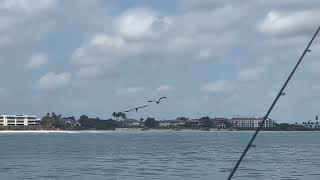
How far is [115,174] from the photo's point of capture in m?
52.7

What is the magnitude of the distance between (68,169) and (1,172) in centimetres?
597

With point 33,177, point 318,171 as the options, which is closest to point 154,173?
point 33,177

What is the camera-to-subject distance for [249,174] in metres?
51.0

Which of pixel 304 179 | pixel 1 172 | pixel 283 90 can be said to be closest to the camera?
pixel 283 90

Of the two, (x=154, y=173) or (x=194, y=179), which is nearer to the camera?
(x=194, y=179)

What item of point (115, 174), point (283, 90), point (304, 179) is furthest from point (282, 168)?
point (283, 90)

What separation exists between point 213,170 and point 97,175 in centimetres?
1052

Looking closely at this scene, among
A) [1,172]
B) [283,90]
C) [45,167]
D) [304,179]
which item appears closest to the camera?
[283,90]

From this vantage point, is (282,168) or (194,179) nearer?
(194,179)

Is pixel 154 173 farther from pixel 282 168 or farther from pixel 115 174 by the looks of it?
pixel 282 168

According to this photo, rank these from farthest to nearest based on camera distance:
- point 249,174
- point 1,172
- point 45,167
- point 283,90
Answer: point 45,167
point 1,172
point 249,174
point 283,90

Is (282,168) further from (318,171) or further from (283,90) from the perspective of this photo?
(283,90)

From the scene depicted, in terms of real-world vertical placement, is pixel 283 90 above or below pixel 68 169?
above

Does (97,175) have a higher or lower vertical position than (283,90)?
lower
